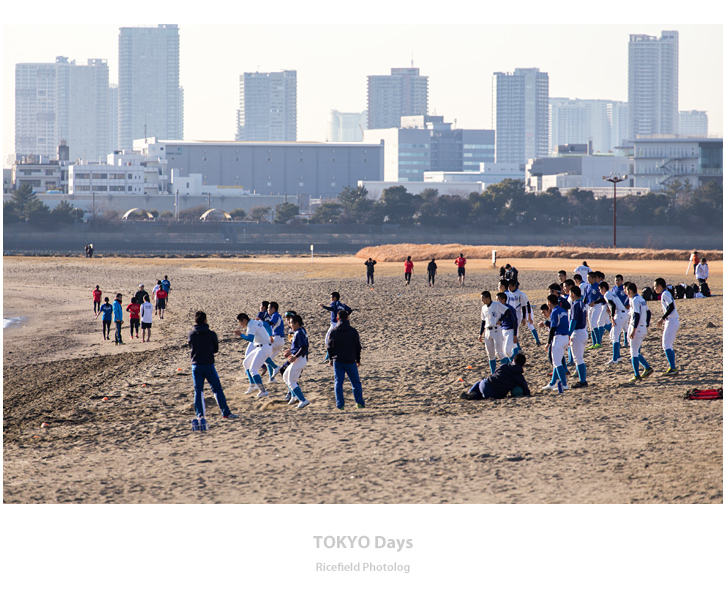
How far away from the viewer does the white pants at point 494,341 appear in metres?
14.4

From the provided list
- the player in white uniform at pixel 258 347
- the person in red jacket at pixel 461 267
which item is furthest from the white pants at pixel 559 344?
the person in red jacket at pixel 461 267

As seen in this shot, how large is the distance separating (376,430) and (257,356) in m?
3.06

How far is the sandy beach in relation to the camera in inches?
339

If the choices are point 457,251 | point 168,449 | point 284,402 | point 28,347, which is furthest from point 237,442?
point 457,251

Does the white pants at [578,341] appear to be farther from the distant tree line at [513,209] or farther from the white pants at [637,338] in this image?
the distant tree line at [513,209]

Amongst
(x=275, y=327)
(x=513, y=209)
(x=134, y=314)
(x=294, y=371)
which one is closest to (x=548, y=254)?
(x=513, y=209)

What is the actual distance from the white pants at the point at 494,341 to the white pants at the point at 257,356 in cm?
392

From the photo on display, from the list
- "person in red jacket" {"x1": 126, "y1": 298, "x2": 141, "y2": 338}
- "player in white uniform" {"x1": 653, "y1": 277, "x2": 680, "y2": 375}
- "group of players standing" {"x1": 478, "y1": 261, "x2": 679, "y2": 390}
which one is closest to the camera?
"group of players standing" {"x1": 478, "y1": 261, "x2": 679, "y2": 390}

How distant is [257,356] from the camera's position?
Answer: 13492 millimetres

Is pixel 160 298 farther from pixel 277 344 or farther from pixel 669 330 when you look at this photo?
pixel 669 330

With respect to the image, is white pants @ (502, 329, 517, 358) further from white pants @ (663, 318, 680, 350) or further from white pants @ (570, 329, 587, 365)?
white pants @ (663, 318, 680, 350)

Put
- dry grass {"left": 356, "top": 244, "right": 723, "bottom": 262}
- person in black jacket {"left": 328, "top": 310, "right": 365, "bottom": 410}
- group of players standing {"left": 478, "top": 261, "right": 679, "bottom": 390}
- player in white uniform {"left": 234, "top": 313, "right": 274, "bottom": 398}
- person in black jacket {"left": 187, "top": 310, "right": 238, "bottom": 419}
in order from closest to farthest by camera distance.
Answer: person in black jacket {"left": 187, "top": 310, "right": 238, "bottom": 419}, person in black jacket {"left": 328, "top": 310, "right": 365, "bottom": 410}, group of players standing {"left": 478, "top": 261, "right": 679, "bottom": 390}, player in white uniform {"left": 234, "top": 313, "right": 274, "bottom": 398}, dry grass {"left": 356, "top": 244, "right": 723, "bottom": 262}

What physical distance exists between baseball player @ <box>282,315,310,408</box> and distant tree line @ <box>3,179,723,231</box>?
295 feet

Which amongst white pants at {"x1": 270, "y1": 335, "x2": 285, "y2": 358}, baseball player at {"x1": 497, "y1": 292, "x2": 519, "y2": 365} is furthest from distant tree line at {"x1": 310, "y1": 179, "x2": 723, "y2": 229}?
white pants at {"x1": 270, "y1": 335, "x2": 285, "y2": 358}
